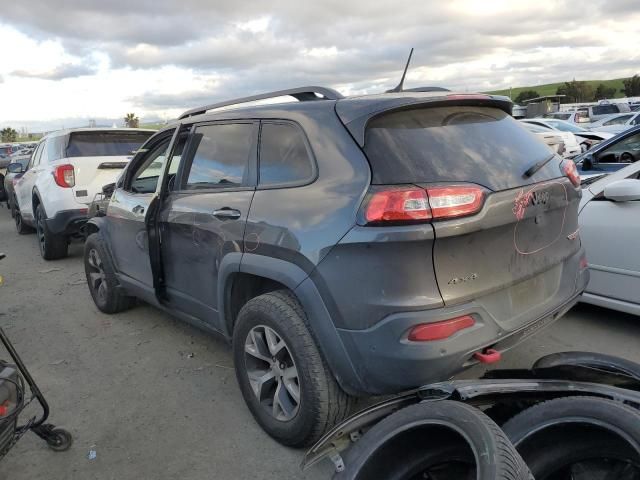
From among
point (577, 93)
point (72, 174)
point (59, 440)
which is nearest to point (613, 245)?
point (59, 440)

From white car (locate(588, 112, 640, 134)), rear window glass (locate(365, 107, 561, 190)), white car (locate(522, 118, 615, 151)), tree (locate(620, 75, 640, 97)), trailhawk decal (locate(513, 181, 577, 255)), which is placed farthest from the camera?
tree (locate(620, 75, 640, 97))

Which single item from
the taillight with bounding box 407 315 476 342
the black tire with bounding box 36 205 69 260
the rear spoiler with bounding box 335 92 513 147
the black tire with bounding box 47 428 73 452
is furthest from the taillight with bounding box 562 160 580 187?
the black tire with bounding box 36 205 69 260

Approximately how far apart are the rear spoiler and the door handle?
84 cm

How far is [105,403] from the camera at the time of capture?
351 cm

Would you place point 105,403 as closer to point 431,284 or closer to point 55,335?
point 55,335

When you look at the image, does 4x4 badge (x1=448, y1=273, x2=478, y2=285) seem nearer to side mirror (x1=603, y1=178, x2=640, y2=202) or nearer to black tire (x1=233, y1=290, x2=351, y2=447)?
black tire (x1=233, y1=290, x2=351, y2=447)

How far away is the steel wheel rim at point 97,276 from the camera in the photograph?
16.5 ft

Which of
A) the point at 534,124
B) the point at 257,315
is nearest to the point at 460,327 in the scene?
the point at 257,315

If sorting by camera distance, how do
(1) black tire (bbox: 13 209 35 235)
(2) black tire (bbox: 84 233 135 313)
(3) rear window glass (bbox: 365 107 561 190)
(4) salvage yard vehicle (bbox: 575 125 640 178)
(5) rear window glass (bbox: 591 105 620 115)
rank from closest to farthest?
(3) rear window glass (bbox: 365 107 561 190)
(2) black tire (bbox: 84 233 135 313)
(4) salvage yard vehicle (bbox: 575 125 640 178)
(1) black tire (bbox: 13 209 35 235)
(5) rear window glass (bbox: 591 105 620 115)

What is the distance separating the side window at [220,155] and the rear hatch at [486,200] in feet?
3.05

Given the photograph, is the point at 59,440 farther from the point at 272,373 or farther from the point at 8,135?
the point at 8,135

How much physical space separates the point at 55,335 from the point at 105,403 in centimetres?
162

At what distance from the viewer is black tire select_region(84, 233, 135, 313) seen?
4.88 metres

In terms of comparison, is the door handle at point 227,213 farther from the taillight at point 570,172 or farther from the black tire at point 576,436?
the taillight at point 570,172
